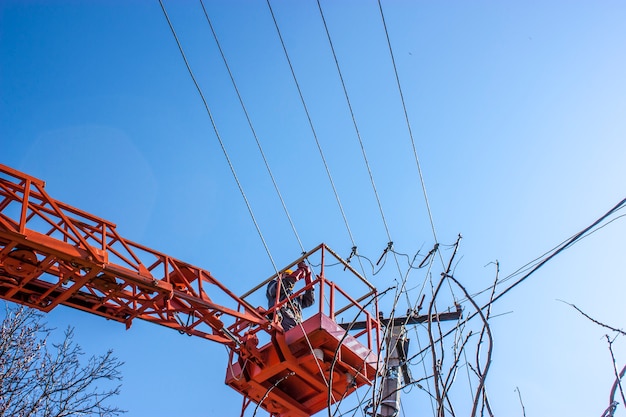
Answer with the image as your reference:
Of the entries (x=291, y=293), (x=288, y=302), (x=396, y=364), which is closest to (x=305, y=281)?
(x=291, y=293)

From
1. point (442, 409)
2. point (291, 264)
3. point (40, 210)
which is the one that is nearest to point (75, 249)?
point (40, 210)

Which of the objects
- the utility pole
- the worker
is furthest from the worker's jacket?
the utility pole

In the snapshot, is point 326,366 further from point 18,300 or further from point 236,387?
point 18,300

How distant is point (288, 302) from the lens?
12.8 meters

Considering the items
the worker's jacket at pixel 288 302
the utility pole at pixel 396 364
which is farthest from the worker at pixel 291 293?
the utility pole at pixel 396 364

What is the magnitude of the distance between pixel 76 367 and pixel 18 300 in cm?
170

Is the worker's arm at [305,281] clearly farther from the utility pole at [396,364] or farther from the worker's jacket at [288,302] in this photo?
the utility pole at [396,364]

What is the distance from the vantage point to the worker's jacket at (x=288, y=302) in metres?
12.8

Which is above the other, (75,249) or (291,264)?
(291,264)

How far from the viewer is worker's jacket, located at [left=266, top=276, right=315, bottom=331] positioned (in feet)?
41.9

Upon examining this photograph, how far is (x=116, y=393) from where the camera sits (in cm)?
1183

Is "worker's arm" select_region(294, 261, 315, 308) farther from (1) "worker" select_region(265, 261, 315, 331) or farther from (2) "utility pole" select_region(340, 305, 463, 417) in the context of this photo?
(2) "utility pole" select_region(340, 305, 463, 417)

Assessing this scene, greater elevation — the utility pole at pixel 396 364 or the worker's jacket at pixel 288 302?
the worker's jacket at pixel 288 302

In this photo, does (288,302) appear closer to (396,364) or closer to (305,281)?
(305,281)
